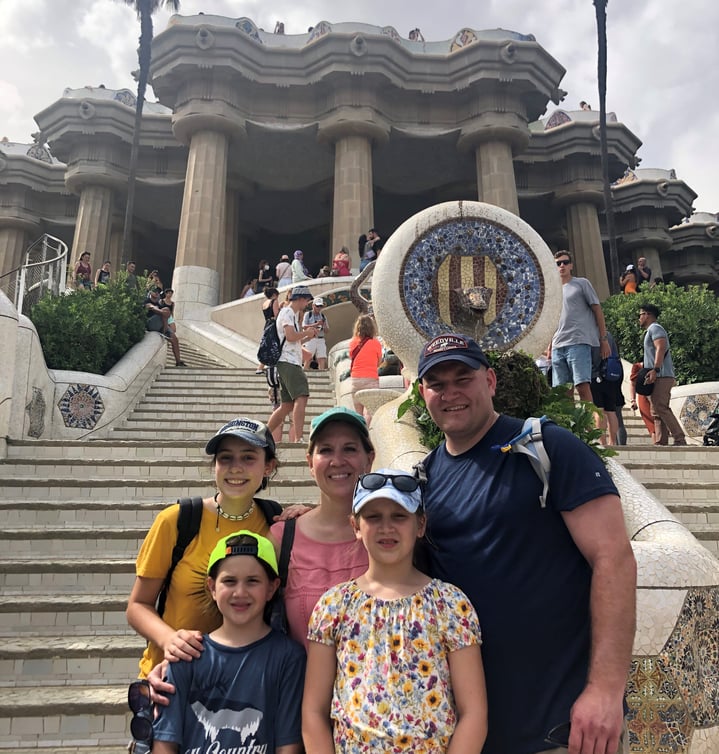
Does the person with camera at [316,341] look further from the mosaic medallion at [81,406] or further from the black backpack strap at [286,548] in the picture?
the black backpack strap at [286,548]

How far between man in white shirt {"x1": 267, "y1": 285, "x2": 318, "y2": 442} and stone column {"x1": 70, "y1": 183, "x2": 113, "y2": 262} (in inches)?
721

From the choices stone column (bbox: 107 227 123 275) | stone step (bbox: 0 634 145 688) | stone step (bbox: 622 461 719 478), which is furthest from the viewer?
stone column (bbox: 107 227 123 275)

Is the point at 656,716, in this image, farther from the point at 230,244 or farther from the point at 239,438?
the point at 230,244

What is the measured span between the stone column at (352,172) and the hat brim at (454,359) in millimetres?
17625

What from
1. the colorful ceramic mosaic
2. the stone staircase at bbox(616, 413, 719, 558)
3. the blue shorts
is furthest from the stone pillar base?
the colorful ceramic mosaic

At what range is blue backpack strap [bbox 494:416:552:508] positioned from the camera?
1.67 metres

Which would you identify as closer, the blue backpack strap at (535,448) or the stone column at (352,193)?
the blue backpack strap at (535,448)

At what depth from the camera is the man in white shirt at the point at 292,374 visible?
6.40 metres

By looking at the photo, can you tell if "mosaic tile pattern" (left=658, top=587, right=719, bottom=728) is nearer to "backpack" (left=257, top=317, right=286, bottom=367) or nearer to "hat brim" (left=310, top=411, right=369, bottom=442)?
"hat brim" (left=310, top=411, right=369, bottom=442)

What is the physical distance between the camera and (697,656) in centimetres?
262

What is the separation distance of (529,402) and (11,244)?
89.0 feet

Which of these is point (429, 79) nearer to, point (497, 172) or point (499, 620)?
point (497, 172)

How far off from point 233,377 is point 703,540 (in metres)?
7.00

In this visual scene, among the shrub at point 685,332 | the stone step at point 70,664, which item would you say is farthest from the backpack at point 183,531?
the shrub at point 685,332
